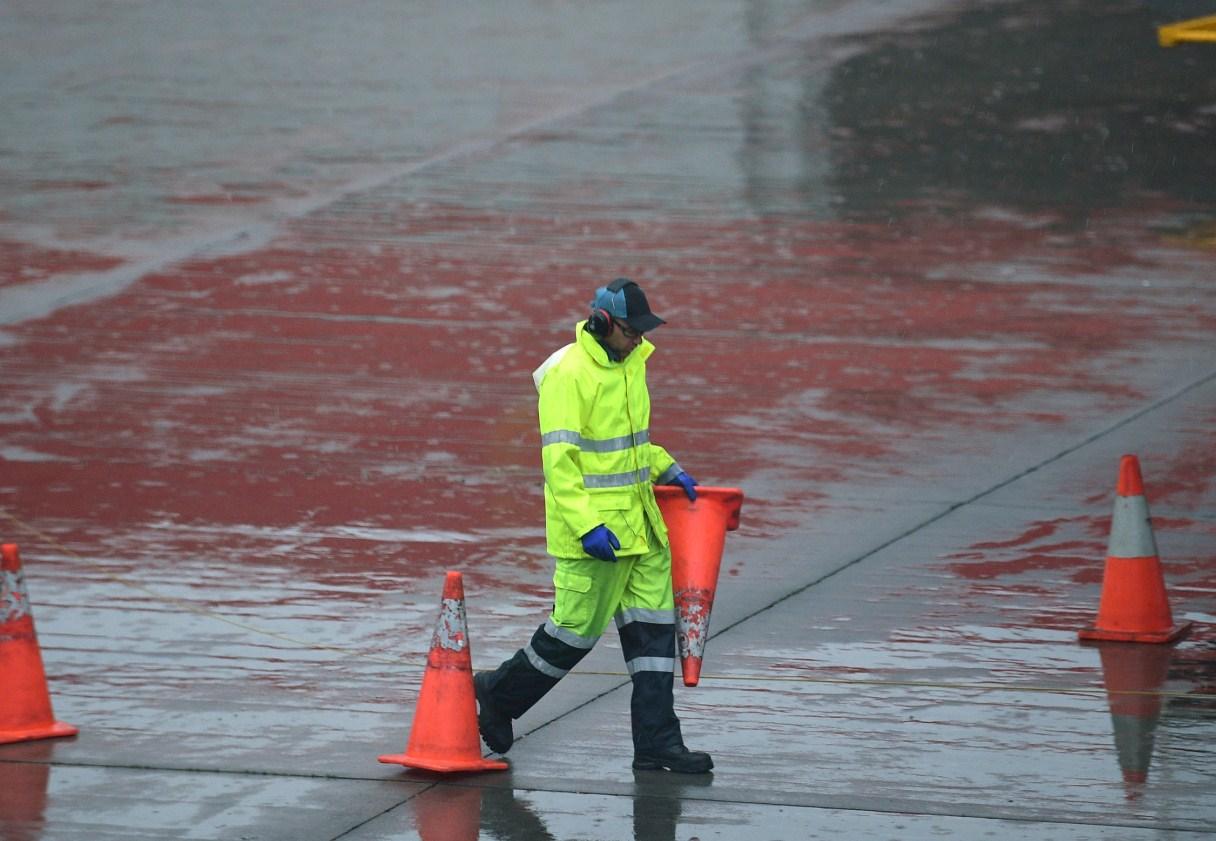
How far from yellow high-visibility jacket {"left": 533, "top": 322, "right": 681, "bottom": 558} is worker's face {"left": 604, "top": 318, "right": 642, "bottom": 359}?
46mm

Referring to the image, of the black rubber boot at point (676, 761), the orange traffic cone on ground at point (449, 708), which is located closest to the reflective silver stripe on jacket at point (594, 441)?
the orange traffic cone on ground at point (449, 708)

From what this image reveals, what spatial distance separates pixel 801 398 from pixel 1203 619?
472 cm

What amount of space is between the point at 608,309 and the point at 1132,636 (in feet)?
9.76

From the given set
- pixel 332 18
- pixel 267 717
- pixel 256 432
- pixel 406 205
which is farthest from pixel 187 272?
pixel 332 18

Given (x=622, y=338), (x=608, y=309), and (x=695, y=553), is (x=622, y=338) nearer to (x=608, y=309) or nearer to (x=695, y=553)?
(x=608, y=309)

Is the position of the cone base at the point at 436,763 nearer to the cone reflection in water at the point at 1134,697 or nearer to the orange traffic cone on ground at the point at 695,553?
the orange traffic cone on ground at the point at 695,553

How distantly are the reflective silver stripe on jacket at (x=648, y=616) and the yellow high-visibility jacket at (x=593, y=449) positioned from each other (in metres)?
0.22

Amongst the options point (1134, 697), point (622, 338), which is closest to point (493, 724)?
point (622, 338)

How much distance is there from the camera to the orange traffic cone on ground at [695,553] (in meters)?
7.08

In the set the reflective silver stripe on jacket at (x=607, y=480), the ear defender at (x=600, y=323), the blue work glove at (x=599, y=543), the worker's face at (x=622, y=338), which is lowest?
the blue work glove at (x=599, y=543)

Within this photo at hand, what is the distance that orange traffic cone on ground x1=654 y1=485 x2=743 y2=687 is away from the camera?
7.08 m

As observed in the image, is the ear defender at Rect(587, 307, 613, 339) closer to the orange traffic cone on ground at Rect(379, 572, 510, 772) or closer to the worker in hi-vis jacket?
the worker in hi-vis jacket

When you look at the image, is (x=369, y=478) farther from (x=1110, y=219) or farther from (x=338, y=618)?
(x=1110, y=219)

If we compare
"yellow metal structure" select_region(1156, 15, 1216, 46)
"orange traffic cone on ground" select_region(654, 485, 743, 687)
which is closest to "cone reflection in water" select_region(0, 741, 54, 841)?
"orange traffic cone on ground" select_region(654, 485, 743, 687)
